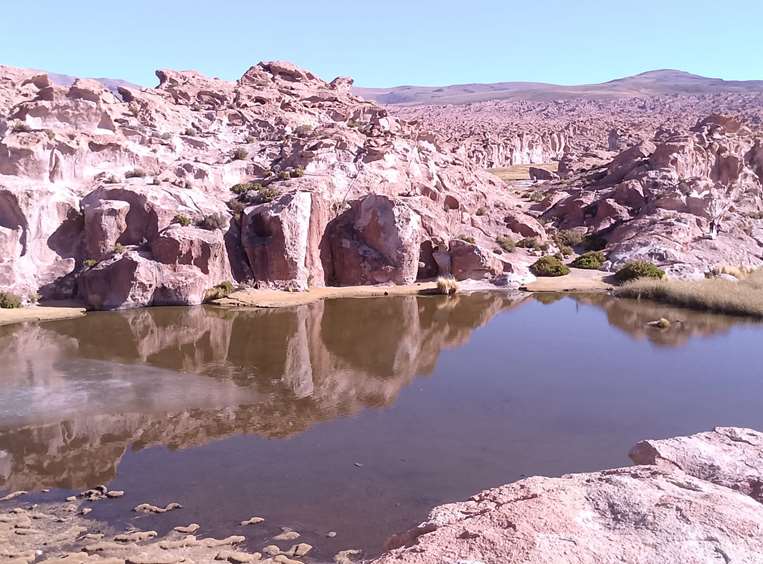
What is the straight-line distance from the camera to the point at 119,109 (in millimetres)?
39062

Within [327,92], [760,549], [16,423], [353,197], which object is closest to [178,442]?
[16,423]

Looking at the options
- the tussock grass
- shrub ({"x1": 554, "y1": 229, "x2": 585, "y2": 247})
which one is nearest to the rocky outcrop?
shrub ({"x1": 554, "y1": 229, "x2": 585, "y2": 247})

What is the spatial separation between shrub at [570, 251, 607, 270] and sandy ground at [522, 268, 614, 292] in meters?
0.66

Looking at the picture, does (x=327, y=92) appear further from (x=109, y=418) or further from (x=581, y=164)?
(x=109, y=418)

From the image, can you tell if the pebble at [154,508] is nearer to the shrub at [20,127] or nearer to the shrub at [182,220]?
the shrub at [182,220]

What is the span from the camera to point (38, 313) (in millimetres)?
26500

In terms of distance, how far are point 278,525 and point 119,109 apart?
113 ft

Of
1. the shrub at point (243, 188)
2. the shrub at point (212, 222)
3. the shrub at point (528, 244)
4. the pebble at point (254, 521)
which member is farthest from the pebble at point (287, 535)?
the shrub at point (528, 244)

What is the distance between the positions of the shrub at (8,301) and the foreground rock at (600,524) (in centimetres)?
2521

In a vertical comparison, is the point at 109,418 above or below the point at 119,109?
below

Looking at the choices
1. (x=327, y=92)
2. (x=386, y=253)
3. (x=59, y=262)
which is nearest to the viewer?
(x=59, y=262)

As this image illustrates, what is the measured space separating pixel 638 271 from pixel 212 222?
21.5 m

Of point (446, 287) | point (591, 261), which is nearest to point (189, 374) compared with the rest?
point (446, 287)

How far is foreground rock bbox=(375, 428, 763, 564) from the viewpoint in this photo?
5.27 m
